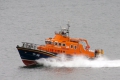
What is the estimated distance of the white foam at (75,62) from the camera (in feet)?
251

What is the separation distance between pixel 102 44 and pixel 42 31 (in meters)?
19.4

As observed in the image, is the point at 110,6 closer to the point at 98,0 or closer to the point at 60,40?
the point at 98,0

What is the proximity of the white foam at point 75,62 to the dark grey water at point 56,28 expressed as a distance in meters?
0.52

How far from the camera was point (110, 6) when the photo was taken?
153 meters

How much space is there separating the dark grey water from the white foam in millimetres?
522

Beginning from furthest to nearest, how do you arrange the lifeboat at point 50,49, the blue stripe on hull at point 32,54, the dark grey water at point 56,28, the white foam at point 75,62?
the white foam at point 75,62 < the lifeboat at point 50,49 < the blue stripe on hull at point 32,54 < the dark grey water at point 56,28

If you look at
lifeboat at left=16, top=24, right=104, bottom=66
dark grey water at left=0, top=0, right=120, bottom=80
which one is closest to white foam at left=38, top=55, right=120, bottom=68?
dark grey water at left=0, top=0, right=120, bottom=80

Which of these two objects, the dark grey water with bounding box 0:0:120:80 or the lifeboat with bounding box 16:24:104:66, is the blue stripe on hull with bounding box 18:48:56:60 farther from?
the dark grey water with bounding box 0:0:120:80

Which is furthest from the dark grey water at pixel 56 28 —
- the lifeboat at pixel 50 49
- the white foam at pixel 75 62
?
the lifeboat at pixel 50 49

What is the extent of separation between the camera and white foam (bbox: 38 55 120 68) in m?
76.6

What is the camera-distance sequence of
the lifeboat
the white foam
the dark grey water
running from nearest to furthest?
the dark grey water
the lifeboat
the white foam

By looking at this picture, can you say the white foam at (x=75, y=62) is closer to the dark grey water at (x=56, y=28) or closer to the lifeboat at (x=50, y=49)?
the dark grey water at (x=56, y=28)

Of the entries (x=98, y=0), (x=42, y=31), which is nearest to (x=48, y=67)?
(x=42, y=31)

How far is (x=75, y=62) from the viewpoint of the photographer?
7712cm
